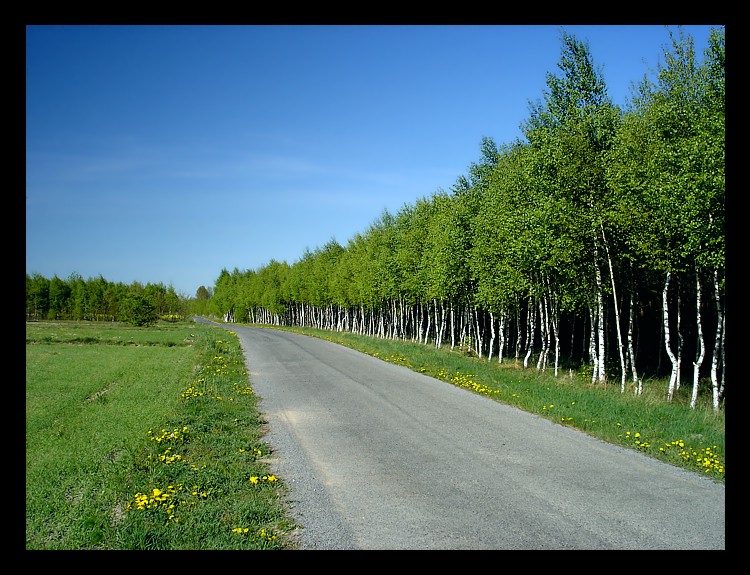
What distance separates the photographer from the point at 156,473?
27.5 feet

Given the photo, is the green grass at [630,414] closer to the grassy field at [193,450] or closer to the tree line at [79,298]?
the grassy field at [193,450]

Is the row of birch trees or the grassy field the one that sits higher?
the row of birch trees

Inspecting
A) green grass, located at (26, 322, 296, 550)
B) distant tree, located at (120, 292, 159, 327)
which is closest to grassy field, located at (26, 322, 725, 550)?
green grass, located at (26, 322, 296, 550)

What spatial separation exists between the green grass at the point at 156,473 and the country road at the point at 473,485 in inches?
24.0

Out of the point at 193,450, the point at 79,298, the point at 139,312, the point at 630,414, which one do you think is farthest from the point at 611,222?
the point at 79,298

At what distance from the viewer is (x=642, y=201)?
18.0 metres

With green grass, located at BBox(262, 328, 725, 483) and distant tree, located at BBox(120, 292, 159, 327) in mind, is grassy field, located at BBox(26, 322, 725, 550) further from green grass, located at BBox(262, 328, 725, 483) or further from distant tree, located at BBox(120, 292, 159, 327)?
distant tree, located at BBox(120, 292, 159, 327)

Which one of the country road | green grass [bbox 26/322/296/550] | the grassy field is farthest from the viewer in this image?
the grassy field

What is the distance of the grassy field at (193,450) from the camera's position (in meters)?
6.37

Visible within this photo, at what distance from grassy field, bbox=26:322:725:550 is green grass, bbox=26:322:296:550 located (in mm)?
24

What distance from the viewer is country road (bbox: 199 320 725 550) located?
6020mm
